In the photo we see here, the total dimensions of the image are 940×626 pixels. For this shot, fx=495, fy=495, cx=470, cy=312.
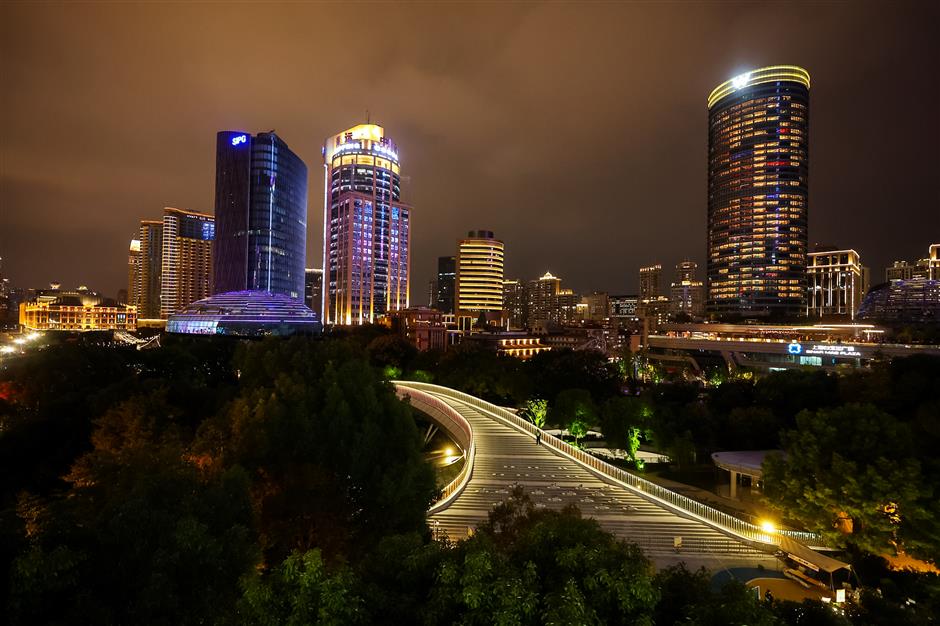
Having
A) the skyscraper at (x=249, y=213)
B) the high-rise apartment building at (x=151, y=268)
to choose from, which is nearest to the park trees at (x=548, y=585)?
the skyscraper at (x=249, y=213)

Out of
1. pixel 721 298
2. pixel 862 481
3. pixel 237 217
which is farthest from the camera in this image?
pixel 721 298

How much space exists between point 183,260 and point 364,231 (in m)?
92.4

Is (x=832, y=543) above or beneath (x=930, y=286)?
beneath

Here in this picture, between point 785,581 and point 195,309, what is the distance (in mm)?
83535

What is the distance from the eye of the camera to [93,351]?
35.5m

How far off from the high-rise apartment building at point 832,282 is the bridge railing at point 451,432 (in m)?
130

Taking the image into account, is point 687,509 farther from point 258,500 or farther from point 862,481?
point 258,500

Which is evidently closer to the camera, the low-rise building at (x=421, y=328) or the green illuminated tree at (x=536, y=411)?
the green illuminated tree at (x=536, y=411)

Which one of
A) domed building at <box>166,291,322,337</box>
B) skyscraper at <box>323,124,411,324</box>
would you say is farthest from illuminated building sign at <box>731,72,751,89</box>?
domed building at <box>166,291,322,337</box>

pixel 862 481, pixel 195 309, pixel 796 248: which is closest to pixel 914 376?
pixel 862 481

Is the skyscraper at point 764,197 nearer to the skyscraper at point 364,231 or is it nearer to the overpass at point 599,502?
the skyscraper at point 364,231

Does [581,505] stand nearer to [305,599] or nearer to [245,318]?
[305,599]

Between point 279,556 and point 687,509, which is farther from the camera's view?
point 687,509

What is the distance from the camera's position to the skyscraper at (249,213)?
119 metres
